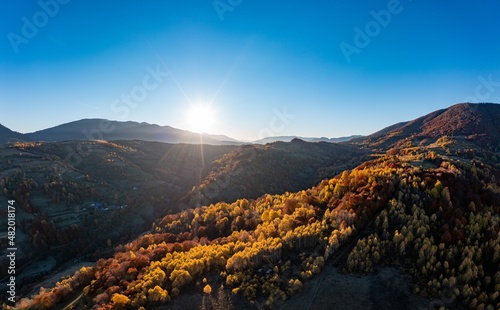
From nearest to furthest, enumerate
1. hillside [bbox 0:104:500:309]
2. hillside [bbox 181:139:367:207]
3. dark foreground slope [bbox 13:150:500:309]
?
hillside [bbox 0:104:500:309] → dark foreground slope [bbox 13:150:500:309] → hillside [bbox 181:139:367:207]

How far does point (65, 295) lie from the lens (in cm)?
4116

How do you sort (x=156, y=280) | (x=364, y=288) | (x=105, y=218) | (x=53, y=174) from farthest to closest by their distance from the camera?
(x=53, y=174) → (x=105, y=218) → (x=156, y=280) → (x=364, y=288)

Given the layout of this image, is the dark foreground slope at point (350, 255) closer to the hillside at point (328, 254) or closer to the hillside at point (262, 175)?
the hillside at point (328, 254)

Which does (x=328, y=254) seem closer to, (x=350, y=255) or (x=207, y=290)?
(x=350, y=255)

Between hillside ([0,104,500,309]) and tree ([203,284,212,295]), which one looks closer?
hillside ([0,104,500,309])

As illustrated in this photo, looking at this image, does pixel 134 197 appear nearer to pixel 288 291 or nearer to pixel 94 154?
pixel 94 154

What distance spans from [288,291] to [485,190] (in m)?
36.9

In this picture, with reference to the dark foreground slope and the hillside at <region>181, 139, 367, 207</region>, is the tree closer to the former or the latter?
the dark foreground slope

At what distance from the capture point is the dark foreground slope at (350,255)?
1189 inches

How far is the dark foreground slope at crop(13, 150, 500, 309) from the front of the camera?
99.1ft

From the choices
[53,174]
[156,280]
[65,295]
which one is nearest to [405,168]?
[156,280]

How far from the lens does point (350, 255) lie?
33.1 metres

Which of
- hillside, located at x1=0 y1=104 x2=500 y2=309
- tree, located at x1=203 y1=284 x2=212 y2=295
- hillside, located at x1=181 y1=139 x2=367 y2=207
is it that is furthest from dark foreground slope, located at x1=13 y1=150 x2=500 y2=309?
hillside, located at x1=181 y1=139 x2=367 y2=207

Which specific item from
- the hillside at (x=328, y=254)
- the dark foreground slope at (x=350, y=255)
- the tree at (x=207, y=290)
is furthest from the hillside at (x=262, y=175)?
the tree at (x=207, y=290)
